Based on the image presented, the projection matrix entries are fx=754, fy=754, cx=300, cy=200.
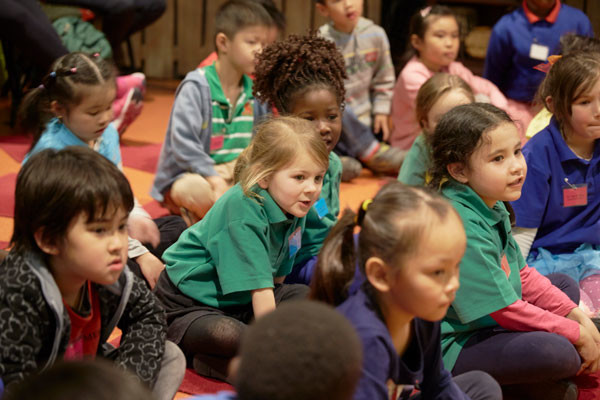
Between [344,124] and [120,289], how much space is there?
218 cm

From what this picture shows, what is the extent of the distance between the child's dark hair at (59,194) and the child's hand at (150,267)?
0.70 metres

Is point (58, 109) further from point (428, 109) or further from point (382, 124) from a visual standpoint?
point (382, 124)

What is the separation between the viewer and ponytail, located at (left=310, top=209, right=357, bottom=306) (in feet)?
4.35

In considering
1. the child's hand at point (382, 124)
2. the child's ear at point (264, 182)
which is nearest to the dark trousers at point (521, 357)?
the child's ear at point (264, 182)

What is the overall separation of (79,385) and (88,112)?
4.74 ft

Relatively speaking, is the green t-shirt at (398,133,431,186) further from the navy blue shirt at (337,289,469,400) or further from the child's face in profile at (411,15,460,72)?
the child's face in profile at (411,15,460,72)

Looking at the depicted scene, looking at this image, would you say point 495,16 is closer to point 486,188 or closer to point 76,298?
point 486,188

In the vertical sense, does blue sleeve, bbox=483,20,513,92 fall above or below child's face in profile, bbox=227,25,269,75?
below

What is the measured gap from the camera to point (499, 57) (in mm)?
3697

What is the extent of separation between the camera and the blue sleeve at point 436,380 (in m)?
1.38

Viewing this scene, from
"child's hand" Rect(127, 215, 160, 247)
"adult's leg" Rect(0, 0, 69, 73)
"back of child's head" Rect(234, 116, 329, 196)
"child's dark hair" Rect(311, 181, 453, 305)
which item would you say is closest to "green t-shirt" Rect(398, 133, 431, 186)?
"back of child's head" Rect(234, 116, 329, 196)

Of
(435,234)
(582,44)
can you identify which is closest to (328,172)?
(435,234)

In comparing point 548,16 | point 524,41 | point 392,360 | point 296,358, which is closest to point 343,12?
point 524,41

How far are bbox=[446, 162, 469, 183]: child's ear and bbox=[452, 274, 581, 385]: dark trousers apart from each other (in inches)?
14.5
